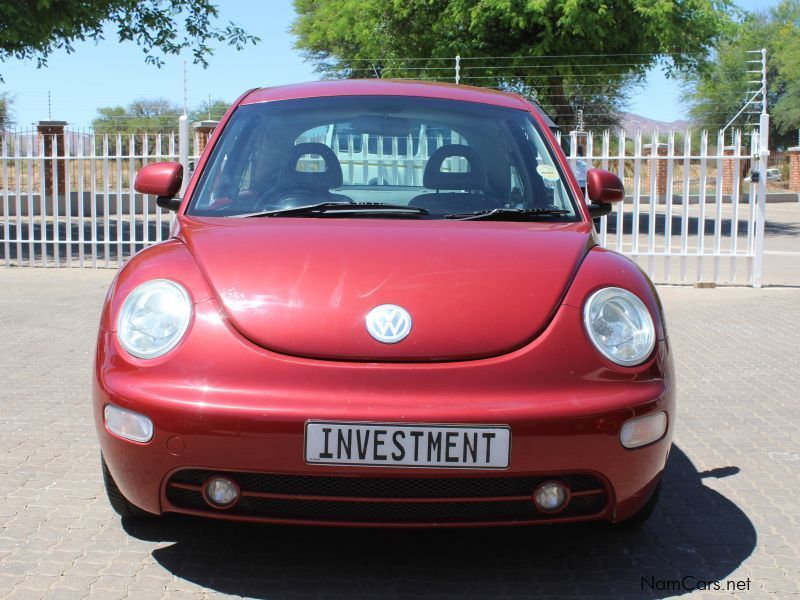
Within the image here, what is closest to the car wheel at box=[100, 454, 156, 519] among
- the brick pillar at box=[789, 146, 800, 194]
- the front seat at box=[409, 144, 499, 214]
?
the front seat at box=[409, 144, 499, 214]

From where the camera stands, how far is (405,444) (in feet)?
8.86

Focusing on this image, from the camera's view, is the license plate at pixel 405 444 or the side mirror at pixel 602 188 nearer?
the license plate at pixel 405 444

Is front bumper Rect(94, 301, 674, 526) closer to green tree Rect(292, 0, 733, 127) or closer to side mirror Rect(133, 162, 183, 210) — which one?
side mirror Rect(133, 162, 183, 210)

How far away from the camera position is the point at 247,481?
2811 millimetres

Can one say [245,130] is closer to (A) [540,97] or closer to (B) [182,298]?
(B) [182,298]

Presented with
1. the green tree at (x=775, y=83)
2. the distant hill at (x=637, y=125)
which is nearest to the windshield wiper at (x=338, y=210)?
the distant hill at (x=637, y=125)

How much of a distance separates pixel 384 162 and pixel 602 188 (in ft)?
2.94

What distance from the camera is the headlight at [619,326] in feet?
9.55

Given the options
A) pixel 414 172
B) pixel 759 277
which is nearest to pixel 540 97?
pixel 759 277

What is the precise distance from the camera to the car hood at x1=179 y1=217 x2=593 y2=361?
281 cm

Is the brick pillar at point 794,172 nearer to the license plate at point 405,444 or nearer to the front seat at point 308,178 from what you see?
the front seat at point 308,178

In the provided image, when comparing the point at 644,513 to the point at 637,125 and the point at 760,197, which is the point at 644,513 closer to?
the point at 760,197

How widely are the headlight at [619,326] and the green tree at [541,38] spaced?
64.3 feet

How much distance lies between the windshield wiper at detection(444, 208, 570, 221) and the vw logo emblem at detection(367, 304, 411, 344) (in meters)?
0.79
